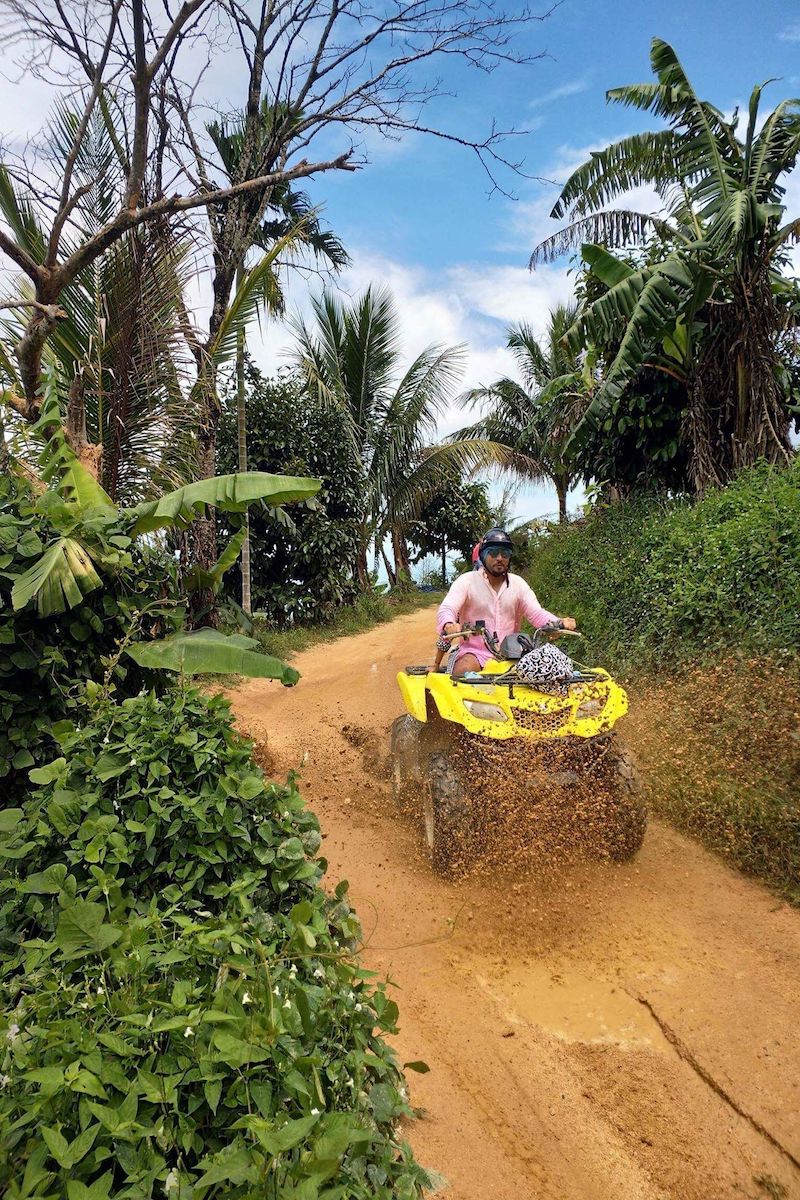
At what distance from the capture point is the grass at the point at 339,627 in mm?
11141

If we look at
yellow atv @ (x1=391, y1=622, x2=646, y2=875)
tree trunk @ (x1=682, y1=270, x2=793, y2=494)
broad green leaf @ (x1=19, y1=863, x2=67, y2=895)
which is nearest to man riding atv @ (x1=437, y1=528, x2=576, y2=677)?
yellow atv @ (x1=391, y1=622, x2=646, y2=875)

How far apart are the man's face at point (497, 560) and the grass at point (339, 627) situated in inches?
203

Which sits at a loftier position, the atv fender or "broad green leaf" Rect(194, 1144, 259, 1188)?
the atv fender

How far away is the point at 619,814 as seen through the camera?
4008 millimetres

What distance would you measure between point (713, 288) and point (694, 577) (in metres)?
4.21

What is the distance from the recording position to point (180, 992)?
168 centimetres

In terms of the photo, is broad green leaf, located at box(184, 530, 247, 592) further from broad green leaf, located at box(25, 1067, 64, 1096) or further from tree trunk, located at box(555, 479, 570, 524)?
tree trunk, located at box(555, 479, 570, 524)

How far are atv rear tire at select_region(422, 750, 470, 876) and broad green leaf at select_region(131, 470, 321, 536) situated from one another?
1.71 metres

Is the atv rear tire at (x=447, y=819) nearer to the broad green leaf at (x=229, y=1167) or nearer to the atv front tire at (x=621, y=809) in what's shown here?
the atv front tire at (x=621, y=809)

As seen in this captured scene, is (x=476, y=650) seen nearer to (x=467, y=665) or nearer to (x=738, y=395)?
(x=467, y=665)

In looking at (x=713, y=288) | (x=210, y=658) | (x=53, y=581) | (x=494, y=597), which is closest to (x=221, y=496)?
(x=210, y=658)

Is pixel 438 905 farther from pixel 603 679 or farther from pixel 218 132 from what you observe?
pixel 218 132

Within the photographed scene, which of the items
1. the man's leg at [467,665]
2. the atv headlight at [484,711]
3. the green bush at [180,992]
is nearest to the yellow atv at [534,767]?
the atv headlight at [484,711]

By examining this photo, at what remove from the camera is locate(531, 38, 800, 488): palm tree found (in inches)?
328
